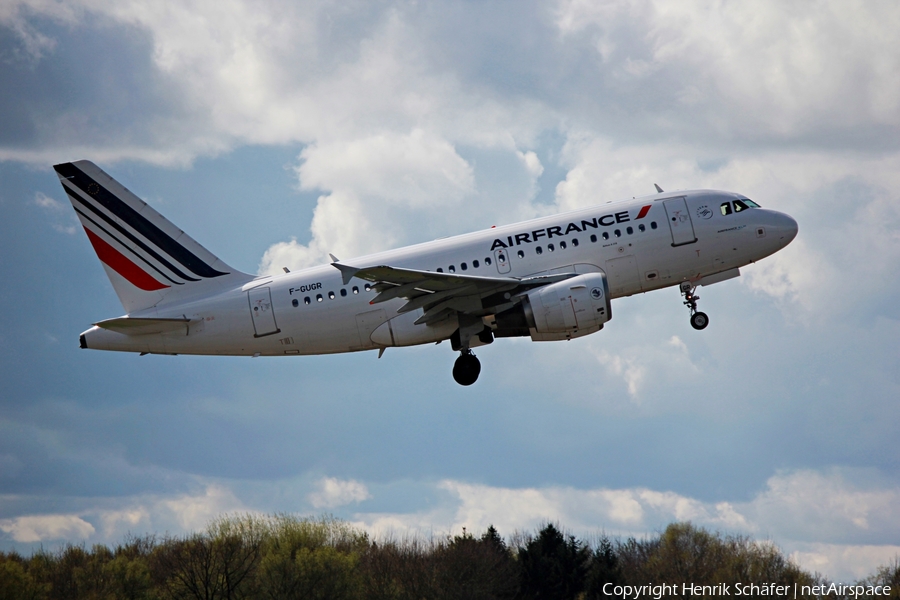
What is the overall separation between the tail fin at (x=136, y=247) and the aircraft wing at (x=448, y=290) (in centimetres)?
860

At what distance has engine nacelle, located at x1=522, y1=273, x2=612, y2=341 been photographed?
39.5 metres

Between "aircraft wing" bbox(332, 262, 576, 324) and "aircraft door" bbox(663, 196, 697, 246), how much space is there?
15.0 feet

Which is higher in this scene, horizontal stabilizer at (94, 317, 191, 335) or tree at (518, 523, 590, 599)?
horizontal stabilizer at (94, 317, 191, 335)

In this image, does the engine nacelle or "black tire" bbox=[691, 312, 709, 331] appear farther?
"black tire" bbox=[691, 312, 709, 331]

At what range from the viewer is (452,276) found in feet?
127

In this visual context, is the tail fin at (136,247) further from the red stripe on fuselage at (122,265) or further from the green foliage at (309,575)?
the green foliage at (309,575)

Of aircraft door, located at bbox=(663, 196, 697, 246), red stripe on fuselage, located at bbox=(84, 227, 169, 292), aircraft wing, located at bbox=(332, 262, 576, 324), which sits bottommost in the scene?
aircraft wing, located at bbox=(332, 262, 576, 324)

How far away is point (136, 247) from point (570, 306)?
19.9 meters

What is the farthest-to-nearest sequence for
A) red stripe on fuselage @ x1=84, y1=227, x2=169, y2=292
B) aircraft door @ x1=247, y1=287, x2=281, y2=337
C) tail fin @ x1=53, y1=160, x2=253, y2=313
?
red stripe on fuselage @ x1=84, y1=227, x2=169, y2=292 < tail fin @ x1=53, y1=160, x2=253, y2=313 < aircraft door @ x1=247, y1=287, x2=281, y2=337

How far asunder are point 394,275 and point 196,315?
34.9ft

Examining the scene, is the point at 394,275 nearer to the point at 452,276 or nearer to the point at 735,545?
the point at 452,276

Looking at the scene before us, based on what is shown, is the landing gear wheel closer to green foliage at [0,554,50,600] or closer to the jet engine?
the jet engine

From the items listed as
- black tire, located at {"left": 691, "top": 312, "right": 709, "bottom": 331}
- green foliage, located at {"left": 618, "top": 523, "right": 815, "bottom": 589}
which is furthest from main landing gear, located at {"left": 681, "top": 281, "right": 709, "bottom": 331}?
green foliage, located at {"left": 618, "top": 523, "right": 815, "bottom": 589}

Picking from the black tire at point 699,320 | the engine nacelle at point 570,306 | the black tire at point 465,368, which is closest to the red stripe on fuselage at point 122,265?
the black tire at point 465,368
